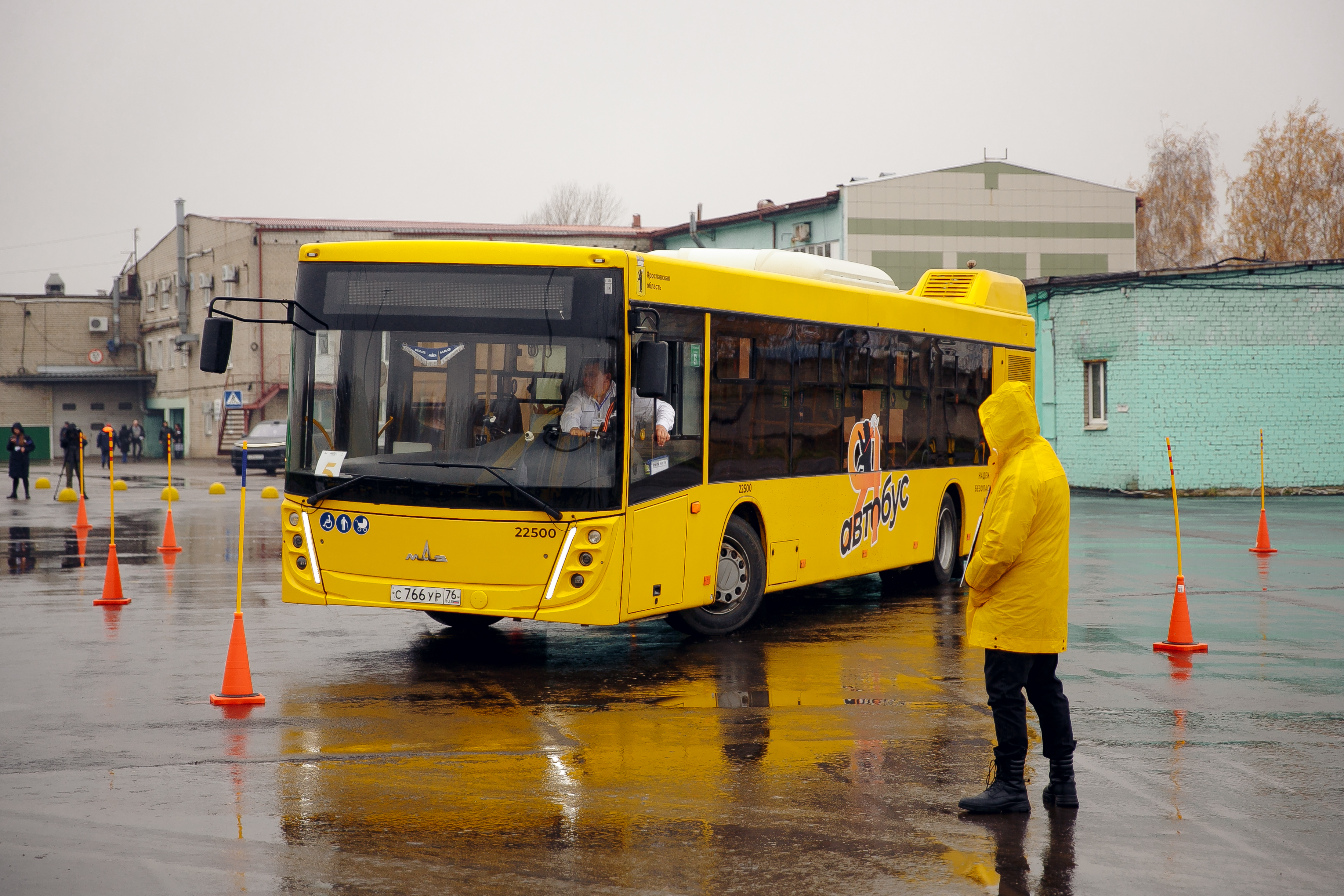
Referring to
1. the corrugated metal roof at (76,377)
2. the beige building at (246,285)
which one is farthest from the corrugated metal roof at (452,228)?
the corrugated metal roof at (76,377)

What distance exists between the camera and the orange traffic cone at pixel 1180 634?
10.3 m

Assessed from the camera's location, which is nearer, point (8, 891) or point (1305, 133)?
point (8, 891)

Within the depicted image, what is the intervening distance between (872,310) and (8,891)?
9817mm

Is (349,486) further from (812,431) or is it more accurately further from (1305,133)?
(1305,133)

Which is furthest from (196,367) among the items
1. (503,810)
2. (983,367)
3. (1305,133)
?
(503,810)

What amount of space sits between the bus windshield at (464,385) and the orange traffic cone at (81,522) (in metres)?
14.9

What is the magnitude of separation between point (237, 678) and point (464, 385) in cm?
241

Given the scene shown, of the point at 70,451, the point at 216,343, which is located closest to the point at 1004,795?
the point at 216,343

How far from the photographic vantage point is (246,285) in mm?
60062

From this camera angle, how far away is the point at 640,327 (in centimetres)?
959

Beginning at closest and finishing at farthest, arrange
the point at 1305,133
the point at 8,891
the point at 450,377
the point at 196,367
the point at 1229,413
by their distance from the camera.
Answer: the point at 8,891 → the point at 450,377 → the point at 1229,413 → the point at 1305,133 → the point at 196,367

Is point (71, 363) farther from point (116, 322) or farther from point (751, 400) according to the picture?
point (751, 400)

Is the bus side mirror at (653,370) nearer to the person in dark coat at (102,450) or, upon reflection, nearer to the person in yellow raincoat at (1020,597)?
the person in yellow raincoat at (1020,597)

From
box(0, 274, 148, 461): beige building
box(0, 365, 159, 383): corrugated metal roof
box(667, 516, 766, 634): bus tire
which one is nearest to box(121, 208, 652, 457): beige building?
box(0, 365, 159, 383): corrugated metal roof
